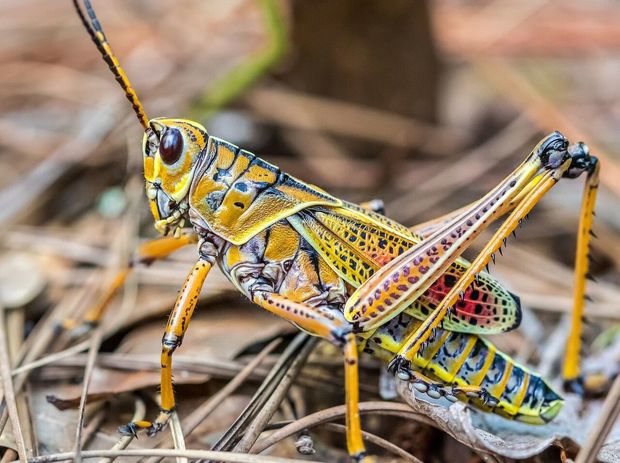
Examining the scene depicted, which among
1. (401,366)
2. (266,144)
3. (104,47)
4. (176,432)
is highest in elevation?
(266,144)

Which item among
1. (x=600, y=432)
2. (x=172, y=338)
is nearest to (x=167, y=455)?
(x=172, y=338)

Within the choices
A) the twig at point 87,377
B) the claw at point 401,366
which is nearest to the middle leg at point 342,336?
the claw at point 401,366

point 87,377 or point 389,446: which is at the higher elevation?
point 87,377

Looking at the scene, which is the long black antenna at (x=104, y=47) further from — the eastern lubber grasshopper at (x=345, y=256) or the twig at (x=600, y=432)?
the twig at (x=600, y=432)

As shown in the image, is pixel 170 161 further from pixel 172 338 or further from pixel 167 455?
pixel 167 455

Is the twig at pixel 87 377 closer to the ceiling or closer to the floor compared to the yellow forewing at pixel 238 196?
closer to the floor

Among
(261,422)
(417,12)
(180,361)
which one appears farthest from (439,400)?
(417,12)

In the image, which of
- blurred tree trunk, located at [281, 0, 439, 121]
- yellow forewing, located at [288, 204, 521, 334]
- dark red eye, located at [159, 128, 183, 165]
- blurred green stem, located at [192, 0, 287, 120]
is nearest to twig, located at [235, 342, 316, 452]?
yellow forewing, located at [288, 204, 521, 334]
